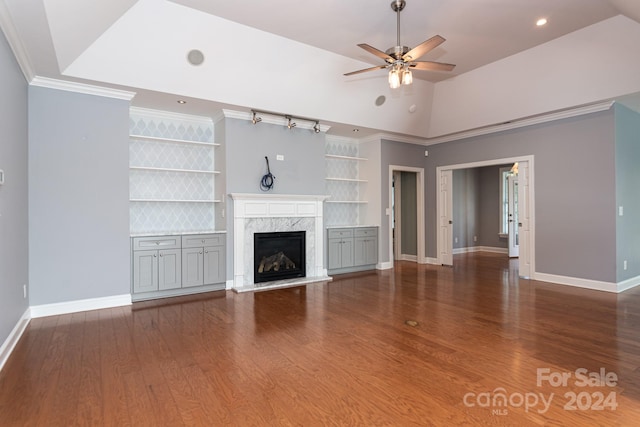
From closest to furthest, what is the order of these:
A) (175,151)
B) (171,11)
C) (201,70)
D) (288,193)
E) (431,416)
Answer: (431,416), (171,11), (201,70), (175,151), (288,193)

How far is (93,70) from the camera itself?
3.91 meters

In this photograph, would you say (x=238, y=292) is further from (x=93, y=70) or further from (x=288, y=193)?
(x=93, y=70)

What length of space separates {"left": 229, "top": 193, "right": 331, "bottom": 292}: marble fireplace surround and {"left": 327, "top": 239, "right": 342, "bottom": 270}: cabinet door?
247mm

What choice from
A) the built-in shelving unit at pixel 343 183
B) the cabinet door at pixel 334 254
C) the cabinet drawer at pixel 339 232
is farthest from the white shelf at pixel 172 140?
the cabinet door at pixel 334 254

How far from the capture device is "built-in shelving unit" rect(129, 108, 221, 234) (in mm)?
5145

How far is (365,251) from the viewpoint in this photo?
22.7 feet

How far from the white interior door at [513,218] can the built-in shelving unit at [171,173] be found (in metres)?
7.25

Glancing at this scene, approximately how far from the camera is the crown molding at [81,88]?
3.96 m

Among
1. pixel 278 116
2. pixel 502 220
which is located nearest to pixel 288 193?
pixel 278 116

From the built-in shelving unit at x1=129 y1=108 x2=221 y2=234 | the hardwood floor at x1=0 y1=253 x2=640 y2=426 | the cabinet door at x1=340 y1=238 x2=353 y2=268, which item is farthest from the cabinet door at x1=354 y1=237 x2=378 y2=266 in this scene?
the built-in shelving unit at x1=129 y1=108 x2=221 y2=234

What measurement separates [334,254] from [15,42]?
5.12m

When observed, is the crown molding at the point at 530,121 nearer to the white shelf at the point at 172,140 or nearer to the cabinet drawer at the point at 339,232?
the cabinet drawer at the point at 339,232

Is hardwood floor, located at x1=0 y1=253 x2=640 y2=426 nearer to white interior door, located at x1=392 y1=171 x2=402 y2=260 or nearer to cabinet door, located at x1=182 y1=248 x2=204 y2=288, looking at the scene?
cabinet door, located at x1=182 y1=248 x2=204 y2=288

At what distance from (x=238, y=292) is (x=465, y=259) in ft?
19.0
